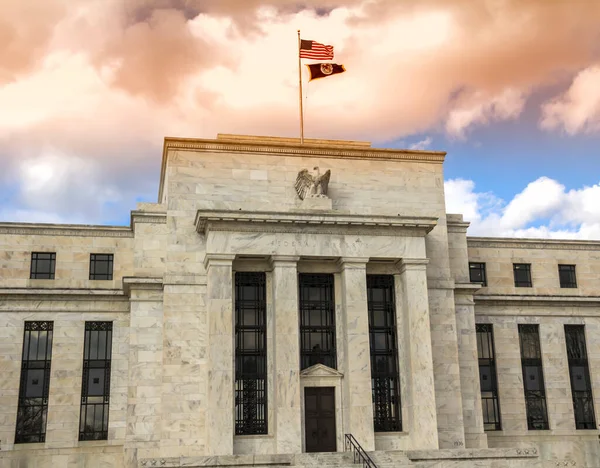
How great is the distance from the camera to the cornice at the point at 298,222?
34344 millimetres

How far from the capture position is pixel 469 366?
125 feet

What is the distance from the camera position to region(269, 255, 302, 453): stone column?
32.9m

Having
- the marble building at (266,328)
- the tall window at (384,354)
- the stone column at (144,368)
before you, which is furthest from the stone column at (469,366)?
the stone column at (144,368)

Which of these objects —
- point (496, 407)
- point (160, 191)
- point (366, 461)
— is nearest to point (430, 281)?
point (496, 407)

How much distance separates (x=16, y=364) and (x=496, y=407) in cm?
2505

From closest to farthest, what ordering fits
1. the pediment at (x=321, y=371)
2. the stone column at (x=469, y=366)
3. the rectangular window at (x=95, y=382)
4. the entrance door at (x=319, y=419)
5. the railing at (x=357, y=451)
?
the railing at (x=357, y=451), the entrance door at (x=319, y=419), the pediment at (x=321, y=371), the rectangular window at (x=95, y=382), the stone column at (x=469, y=366)

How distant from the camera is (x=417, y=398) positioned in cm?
3466

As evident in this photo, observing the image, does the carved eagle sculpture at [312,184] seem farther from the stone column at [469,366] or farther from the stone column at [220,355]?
the stone column at [469,366]

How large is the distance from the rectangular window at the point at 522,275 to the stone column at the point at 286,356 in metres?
15.0

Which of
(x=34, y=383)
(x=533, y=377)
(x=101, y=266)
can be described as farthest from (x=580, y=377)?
(x=34, y=383)

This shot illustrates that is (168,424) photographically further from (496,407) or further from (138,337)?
(496,407)

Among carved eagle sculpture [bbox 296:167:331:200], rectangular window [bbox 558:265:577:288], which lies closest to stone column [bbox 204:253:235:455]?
carved eagle sculpture [bbox 296:167:331:200]

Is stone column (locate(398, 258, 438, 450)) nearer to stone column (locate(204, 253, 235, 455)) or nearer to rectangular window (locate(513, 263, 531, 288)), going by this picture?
stone column (locate(204, 253, 235, 455))

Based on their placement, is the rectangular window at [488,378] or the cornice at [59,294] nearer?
the cornice at [59,294]
